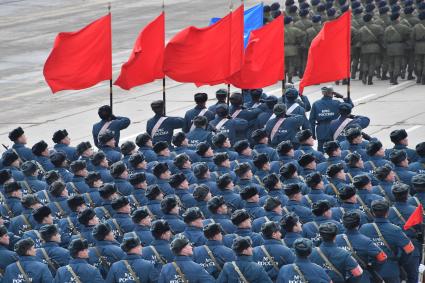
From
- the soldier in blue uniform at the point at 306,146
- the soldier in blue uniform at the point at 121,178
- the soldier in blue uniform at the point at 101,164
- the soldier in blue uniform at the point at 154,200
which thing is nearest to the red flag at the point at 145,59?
the soldier in blue uniform at the point at 101,164

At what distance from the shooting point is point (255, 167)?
74.9 ft

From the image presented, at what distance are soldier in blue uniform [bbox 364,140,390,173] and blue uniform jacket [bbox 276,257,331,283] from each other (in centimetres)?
559

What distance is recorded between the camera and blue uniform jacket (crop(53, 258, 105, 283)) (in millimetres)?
17469

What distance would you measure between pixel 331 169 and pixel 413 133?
935 cm

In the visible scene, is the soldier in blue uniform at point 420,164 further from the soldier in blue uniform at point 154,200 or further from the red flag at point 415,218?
the soldier in blue uniform at point 154,200

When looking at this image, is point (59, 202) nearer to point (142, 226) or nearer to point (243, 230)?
point (142, 226)

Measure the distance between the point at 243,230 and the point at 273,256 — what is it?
681 mm

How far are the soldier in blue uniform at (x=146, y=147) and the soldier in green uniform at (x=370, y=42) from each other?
41.0 ft

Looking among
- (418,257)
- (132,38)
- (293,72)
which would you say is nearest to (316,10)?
(293,72)

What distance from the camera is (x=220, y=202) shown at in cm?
1923

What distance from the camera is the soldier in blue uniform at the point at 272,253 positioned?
1778 centimetres

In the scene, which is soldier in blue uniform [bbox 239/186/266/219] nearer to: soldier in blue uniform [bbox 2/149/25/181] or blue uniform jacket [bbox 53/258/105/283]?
blue uniform jacket [bbox 53/258/105/283]

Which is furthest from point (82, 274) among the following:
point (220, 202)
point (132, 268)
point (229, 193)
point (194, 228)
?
point (229, 193)

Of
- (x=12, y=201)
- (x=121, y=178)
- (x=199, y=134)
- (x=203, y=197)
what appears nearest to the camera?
(x=203, y=197)
